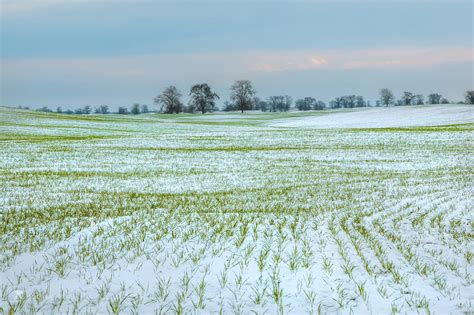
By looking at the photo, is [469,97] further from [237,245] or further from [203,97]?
[237,245]

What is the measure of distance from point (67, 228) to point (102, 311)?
12.5 feet

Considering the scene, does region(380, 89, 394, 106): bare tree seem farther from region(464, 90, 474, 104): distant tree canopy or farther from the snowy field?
the snowy field

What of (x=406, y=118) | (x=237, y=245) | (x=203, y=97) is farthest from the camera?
(x=203, y=97)

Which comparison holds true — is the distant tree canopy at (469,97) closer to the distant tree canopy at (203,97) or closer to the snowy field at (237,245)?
the distant tree canopy at (203,97)

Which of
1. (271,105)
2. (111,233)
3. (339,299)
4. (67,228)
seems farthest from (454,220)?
(271,105)

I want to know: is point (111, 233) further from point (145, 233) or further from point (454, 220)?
point (454, 220)

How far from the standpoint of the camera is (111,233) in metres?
8.10

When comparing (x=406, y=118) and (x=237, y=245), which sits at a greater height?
(x=406, y=118)

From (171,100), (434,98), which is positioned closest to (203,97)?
(171,100)

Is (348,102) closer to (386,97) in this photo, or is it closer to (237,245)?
(386,97)

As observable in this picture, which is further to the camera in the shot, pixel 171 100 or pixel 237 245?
pixel 171 100

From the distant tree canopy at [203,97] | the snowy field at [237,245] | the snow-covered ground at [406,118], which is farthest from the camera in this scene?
the distant tree canopy at [203,97]

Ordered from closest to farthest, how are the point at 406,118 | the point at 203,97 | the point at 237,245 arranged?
the point at 237,245, the point at 406,118, the point at 203,97

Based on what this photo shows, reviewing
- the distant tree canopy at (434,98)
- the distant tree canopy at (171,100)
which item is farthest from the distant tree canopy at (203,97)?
the distant tree canopy at (434,98)
